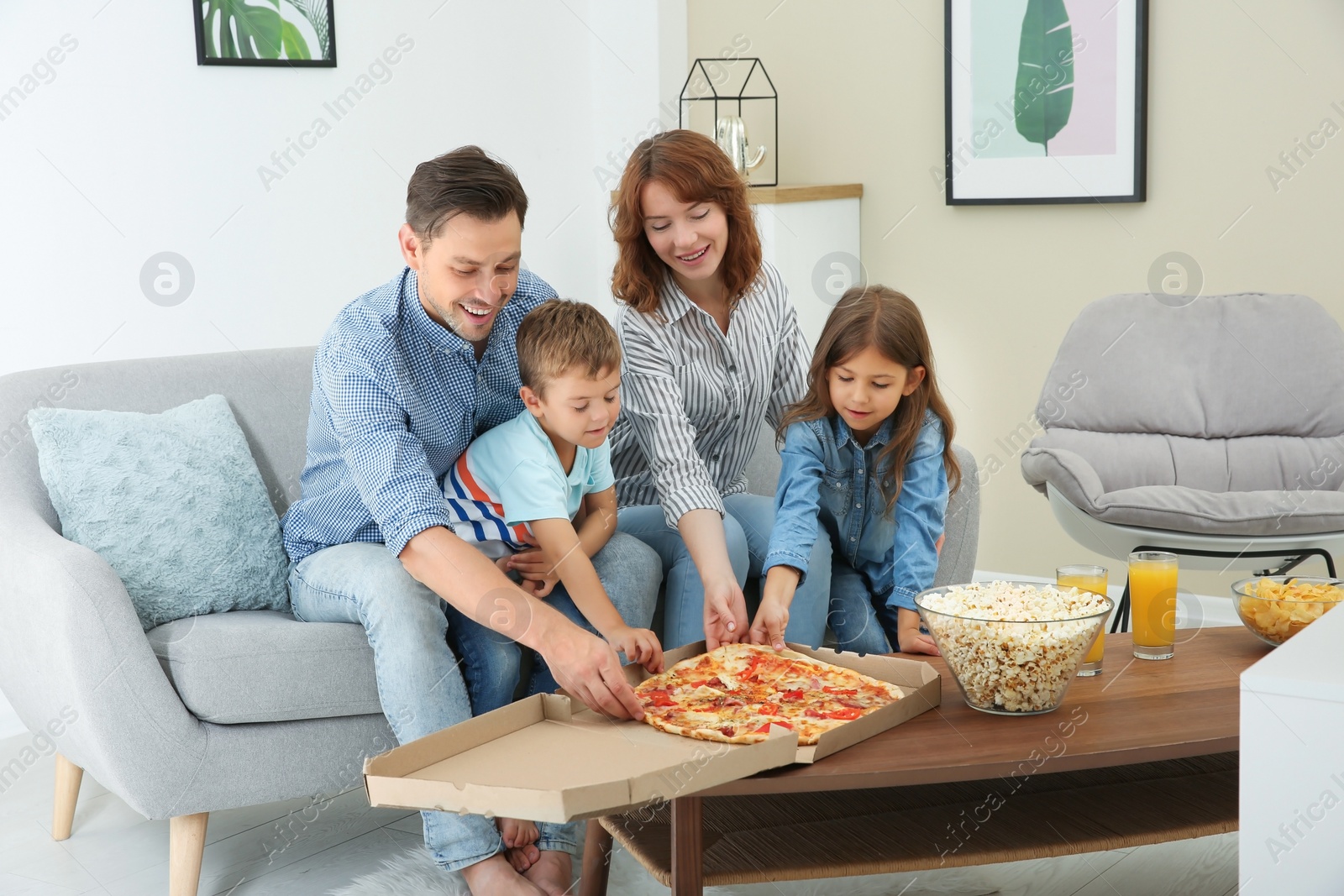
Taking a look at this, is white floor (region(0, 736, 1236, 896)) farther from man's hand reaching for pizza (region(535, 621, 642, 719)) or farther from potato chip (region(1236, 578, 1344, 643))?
man's hand reaching for pizza (region(535, 621, 642, 719))

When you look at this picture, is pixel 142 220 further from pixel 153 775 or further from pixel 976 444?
pixel 976 444

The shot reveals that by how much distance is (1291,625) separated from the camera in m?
1.59

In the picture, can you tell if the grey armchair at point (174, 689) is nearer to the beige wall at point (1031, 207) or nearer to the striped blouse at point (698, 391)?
the striped blouse at point (698, 391)

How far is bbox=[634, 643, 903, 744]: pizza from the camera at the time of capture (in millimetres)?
1333

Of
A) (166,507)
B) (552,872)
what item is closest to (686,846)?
(552,872)

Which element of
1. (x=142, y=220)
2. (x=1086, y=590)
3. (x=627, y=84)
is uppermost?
(x=627, y=84)

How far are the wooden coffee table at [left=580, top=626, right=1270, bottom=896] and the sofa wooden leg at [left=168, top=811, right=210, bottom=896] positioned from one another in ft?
1.90

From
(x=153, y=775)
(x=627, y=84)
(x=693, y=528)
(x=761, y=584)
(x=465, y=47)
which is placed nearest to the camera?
(x=153, y=775)

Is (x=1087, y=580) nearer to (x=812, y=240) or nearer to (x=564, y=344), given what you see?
(x=564, y=344)

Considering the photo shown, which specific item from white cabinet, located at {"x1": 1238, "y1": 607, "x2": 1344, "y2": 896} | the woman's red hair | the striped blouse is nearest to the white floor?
the striped blouse

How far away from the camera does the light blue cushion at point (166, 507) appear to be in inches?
72.9

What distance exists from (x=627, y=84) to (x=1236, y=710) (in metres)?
2.87

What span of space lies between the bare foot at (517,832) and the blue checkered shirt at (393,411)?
0.41 m

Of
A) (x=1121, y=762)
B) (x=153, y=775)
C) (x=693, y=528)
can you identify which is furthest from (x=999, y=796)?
(x=153, y=775)
